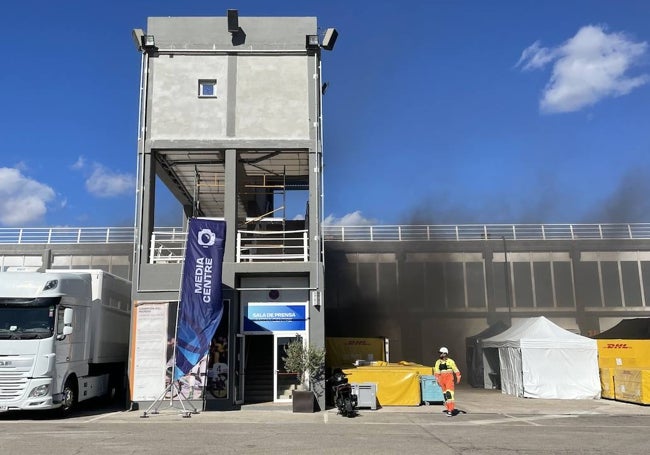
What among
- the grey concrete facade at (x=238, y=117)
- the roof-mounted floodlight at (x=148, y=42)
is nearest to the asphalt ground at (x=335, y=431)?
the grey concrete facade at (x=238, y=117)

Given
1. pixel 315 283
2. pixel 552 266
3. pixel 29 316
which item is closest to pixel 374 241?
pixel 552 266

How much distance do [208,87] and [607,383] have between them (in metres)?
17.2

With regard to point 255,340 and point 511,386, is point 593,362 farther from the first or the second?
point 255,340

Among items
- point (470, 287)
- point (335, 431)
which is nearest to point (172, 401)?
point (335, 431)

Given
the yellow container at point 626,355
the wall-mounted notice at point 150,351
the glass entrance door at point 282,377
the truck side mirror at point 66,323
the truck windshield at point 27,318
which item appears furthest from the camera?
the yellow container at point 626,355

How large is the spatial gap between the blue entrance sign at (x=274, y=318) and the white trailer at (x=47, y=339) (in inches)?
174

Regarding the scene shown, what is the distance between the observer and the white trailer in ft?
42.2

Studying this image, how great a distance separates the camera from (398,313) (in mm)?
32750

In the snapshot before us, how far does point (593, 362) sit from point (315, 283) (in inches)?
433

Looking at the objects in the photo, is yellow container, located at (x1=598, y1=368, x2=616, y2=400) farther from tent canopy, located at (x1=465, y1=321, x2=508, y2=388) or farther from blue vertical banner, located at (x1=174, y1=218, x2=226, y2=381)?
blue vertical banner, located at (x1=174, y1=218, x2=226, y2=381)

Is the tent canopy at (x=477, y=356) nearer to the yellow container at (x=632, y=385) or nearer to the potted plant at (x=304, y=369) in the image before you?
the yellow container at (x=632, y=385)

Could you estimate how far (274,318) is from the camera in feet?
56.0

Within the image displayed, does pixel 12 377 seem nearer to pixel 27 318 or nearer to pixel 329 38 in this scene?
pixel 27 318

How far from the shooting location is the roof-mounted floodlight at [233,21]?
59.2ft
